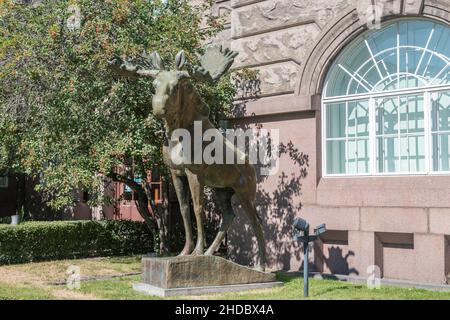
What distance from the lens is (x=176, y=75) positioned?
341 inches

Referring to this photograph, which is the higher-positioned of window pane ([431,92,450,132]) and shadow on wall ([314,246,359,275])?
window pane ([431,92,450,132])

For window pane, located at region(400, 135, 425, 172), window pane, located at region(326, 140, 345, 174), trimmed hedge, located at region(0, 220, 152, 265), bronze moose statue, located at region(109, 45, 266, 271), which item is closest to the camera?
bronze moose statue, located at region(109, 45, 266, 271)

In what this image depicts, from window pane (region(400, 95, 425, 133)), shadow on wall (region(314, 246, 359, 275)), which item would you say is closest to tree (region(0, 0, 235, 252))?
window pane (region(400, 95, 425, 133))

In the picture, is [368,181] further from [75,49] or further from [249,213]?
[75,49]

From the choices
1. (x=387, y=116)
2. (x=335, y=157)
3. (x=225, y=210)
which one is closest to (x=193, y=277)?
(x=225, y=210)

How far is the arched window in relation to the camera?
36.2ft

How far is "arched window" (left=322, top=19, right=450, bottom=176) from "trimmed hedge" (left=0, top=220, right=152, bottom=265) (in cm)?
654

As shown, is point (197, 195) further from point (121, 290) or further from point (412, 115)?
point (412, 115)

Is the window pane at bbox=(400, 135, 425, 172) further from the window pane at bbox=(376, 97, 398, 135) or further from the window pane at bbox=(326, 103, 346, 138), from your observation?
the window pane at bbox=(326, 103, 346, 138)

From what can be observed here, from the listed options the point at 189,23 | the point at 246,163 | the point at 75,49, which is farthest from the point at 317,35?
the point at 75,49

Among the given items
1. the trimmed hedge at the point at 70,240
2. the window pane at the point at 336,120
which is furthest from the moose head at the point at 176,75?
the trimmed hedge at the point at 70,240

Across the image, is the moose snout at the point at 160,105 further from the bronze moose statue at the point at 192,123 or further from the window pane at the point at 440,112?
the window pane at the point at 440,112

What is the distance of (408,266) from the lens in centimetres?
1102

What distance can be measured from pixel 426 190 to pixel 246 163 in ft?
11.2
